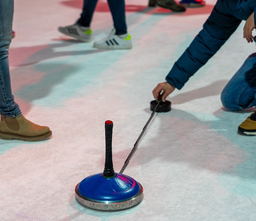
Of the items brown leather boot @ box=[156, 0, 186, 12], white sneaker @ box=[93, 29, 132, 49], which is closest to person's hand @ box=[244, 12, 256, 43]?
white sneaker @ box=[93, 29, 132, 49]

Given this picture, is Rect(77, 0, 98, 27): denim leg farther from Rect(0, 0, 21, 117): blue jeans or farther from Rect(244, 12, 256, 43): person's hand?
Rect(244, 12, 256, 43): person's hand

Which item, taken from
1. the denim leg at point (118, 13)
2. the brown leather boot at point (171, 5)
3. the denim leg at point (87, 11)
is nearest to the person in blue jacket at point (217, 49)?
the denim leg at point (118, 13)

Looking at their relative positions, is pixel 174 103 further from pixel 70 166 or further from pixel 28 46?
pixel 28 46

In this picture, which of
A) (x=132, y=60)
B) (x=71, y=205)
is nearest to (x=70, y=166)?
(x=71, y=205)

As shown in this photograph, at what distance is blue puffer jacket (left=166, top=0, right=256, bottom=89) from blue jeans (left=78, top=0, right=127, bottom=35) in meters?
1.12

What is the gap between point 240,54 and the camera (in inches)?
121

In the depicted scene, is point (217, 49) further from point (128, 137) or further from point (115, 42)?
point (115, 42)

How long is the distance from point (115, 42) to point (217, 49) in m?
1.32

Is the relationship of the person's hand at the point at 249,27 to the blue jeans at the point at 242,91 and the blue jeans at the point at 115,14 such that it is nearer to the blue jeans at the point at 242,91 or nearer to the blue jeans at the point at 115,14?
the blue jeans at the point at 242,91

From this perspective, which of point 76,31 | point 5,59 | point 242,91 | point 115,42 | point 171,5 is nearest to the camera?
point 5,59

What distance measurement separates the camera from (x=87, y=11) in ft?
10.8

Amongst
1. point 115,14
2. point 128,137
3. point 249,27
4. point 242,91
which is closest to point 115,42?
point 115,14

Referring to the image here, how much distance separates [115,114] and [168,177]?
604 millimetres

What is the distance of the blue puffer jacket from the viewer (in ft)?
5.97
